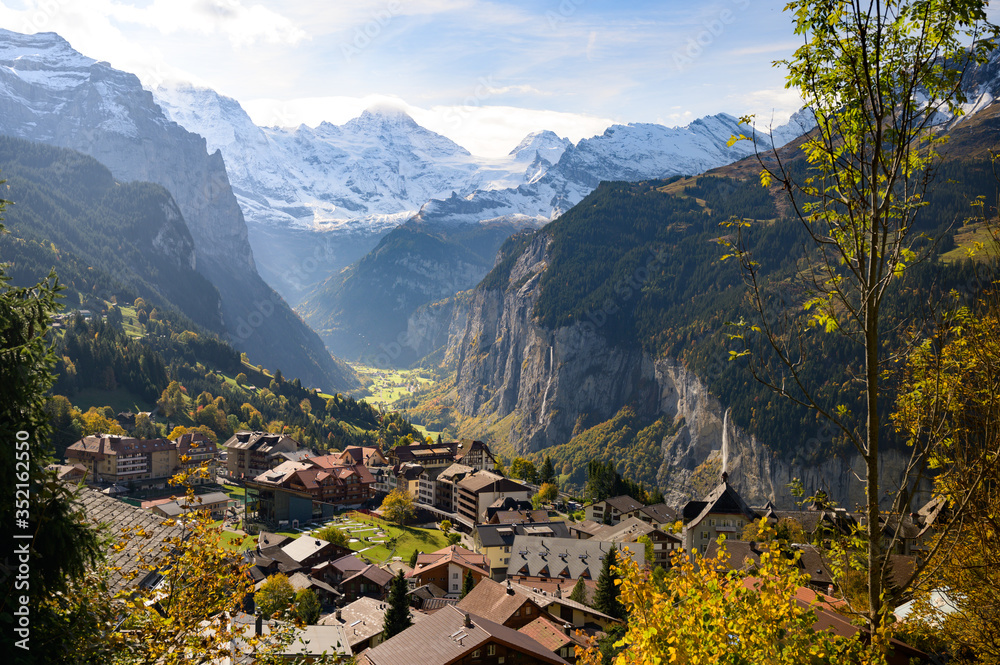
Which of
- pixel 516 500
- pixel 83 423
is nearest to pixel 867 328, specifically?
pixel 516 500

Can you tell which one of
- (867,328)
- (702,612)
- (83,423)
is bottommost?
(83,423)

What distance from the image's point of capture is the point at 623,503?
95.8 meters

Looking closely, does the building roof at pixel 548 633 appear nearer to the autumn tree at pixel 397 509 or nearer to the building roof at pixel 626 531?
the building roof at pixel 626 531

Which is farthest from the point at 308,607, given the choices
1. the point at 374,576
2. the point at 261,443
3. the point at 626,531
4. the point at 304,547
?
the point at 261,443

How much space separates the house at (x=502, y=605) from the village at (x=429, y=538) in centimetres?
15

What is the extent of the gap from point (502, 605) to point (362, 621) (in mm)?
11795

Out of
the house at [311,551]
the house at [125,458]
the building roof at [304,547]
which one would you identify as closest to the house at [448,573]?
the house at [311,551]

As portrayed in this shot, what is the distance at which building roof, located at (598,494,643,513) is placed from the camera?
308 ft

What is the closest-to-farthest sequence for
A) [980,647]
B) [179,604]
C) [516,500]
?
[179,604] < [980,647] < [516,500]

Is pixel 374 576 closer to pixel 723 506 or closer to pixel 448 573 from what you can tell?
pixel 448 573

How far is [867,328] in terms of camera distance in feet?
29.1

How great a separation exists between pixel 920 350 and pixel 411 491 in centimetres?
10945

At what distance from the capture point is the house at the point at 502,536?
76.4 metres

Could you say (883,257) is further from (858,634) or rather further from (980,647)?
(980,647)
